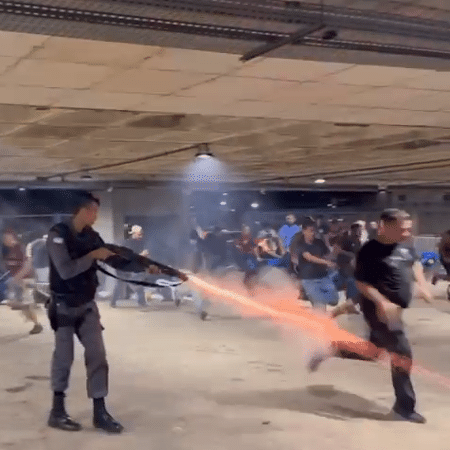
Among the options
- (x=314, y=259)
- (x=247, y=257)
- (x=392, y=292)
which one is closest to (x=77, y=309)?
(x=392, y=292)

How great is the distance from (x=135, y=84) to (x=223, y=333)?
5615 mm

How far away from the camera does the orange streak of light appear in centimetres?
605

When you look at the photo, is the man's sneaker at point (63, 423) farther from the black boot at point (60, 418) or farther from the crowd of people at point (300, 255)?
the crowd of people at point (300, 255)

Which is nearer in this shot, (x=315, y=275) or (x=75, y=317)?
(x=75, y=317)

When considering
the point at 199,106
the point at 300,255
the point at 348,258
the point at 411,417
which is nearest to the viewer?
the point at 411,417

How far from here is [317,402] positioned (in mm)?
6035

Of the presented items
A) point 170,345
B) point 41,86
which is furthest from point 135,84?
point 170,345

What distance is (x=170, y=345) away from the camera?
8969 mm

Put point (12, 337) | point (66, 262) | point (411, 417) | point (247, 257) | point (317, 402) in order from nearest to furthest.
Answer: point (66, 262)
point (411, 417)
point (317, 402)
point (12, 337)
point (247, 257)

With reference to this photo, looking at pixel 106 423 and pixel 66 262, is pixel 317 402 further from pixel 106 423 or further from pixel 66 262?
pixel 66 262

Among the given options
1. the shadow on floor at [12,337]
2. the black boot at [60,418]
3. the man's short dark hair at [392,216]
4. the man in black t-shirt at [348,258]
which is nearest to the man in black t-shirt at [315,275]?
the man in black t-shirt at [348,258]

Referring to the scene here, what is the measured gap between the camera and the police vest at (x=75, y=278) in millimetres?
5195

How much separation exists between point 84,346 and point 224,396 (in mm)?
1652

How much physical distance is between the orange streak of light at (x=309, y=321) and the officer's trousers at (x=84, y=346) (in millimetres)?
2223
